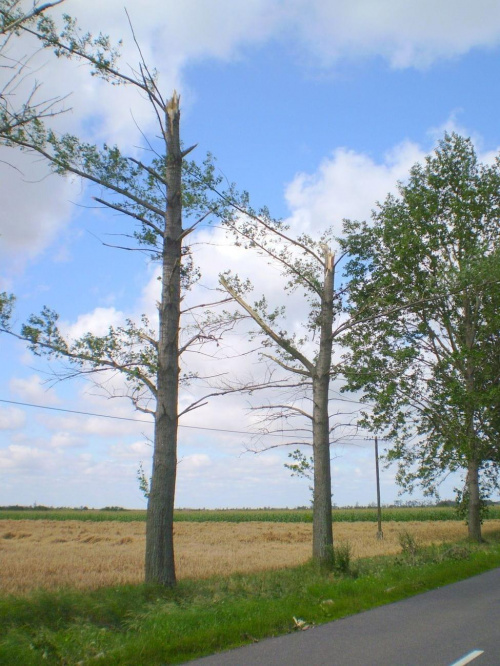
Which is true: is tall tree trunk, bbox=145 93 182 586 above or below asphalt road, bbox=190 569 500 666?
above

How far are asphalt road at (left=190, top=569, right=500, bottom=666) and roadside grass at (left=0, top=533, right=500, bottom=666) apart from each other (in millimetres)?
437

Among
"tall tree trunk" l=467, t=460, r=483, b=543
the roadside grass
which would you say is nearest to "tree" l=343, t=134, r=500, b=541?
"tall tree trunk" l=467, t=460, r=483, b=543

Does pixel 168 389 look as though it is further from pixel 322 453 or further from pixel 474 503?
pixel 474 503

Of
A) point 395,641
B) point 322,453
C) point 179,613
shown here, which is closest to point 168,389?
point 179,613

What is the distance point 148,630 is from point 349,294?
541 inches

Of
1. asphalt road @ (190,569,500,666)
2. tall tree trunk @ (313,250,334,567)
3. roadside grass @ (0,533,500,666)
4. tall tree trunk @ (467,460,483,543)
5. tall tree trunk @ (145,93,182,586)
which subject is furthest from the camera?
tall tree trunk @ (467,460,483,543)

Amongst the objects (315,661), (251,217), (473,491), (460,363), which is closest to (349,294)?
(251,217)

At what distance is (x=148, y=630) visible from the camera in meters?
7.95

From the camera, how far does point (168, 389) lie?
12305 millimetres

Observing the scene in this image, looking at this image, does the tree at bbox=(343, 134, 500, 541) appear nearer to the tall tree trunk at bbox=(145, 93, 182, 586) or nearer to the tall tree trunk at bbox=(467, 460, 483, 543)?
the tall tree trunk at bbox=(467, 460, 483, 543)

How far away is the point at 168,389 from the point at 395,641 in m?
6.47

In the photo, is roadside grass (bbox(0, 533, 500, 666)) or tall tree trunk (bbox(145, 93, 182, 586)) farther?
tall tree trunk (bbox(145, 93, 182, 586))

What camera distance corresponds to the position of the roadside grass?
275 inches

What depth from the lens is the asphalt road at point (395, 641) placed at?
6.60m
